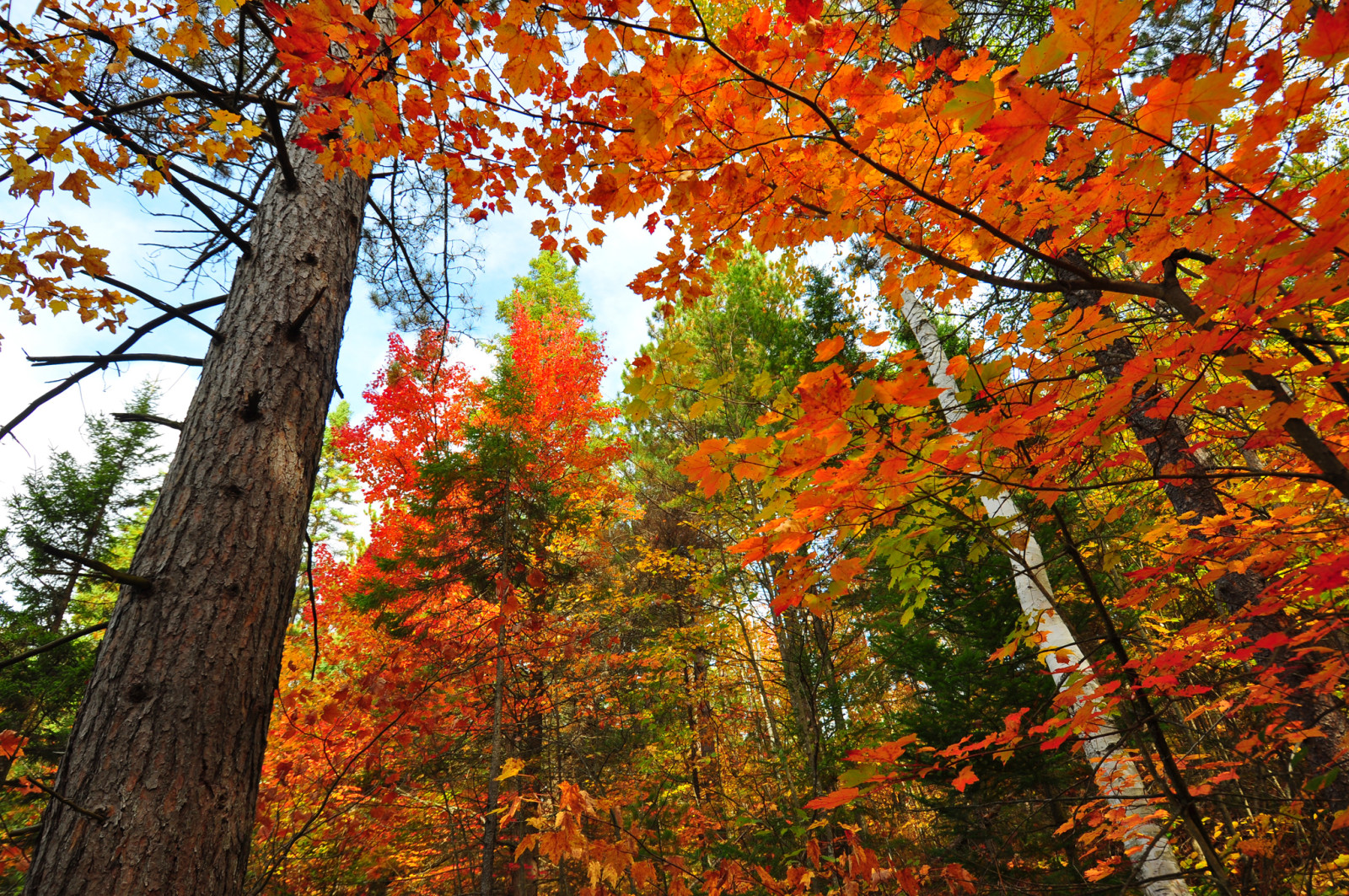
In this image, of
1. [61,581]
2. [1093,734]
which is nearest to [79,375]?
[1093,734]

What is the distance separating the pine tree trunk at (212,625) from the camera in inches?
51.3

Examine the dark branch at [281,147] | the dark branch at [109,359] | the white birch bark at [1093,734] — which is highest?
the dark branch at [281,147]

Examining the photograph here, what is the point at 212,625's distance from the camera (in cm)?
153

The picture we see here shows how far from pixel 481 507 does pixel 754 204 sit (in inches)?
238

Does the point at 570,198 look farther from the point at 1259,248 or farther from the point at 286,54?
the point at 1259,248

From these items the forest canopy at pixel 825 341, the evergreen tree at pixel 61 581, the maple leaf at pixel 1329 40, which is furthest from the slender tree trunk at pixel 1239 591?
the evergreen tree at pixel 61 581

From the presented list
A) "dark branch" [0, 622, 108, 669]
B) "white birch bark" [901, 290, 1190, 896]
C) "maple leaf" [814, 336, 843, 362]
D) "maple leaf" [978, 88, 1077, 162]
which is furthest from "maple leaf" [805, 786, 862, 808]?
"dark branch" [0, 622, 108, 669]

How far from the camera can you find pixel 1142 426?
347cm

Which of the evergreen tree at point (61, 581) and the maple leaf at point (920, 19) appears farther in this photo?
the evergreen tree at point (61, 581)

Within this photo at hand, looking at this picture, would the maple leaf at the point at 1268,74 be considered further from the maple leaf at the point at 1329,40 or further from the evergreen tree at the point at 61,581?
the evergreen tree at the point at 61,581

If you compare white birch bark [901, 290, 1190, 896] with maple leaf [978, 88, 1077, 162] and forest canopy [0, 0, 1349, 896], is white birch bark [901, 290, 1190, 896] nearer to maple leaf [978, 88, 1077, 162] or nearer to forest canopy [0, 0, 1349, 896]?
forest canopy [0, 0, 1349, 896]

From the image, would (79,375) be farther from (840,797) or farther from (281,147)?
(840,797)

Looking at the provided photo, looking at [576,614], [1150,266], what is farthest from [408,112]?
[576,614]

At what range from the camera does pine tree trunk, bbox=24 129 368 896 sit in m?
1.30
